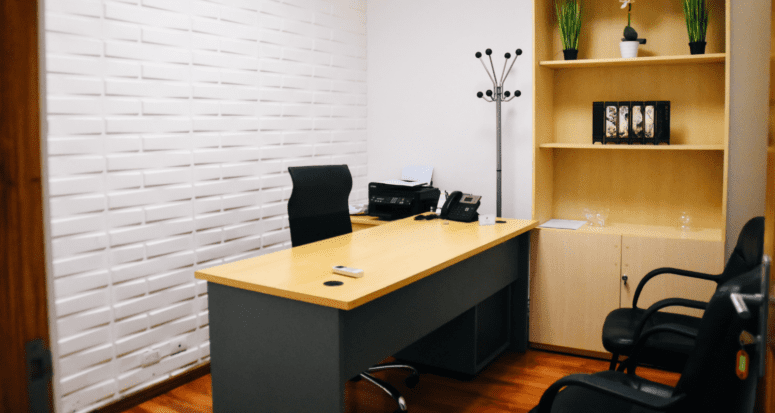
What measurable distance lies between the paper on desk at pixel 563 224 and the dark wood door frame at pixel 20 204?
321 centimetres

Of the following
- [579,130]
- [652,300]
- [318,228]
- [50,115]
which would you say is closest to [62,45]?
[50,115]

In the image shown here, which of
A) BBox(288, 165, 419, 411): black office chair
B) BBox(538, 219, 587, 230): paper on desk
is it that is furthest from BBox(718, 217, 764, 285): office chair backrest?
BBox(288, 165, 419, 411): black office chair

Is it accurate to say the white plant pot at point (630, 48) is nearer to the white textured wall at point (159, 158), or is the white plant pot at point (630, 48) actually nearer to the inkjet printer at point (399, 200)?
the inkjet printer at point (399, 200)

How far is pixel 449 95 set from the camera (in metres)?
4.26

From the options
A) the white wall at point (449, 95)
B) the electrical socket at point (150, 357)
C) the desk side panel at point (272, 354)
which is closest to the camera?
the desk side panel at point (272, 354)

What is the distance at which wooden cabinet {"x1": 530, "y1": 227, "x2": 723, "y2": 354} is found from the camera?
3176 millimetres

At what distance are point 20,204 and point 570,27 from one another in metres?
3.36

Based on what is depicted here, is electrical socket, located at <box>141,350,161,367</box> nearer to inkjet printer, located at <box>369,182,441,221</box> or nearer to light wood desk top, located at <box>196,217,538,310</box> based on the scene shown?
light wood desk top, located at <box>196,217,538,310</box>

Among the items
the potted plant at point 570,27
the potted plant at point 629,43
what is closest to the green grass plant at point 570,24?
the potted plant at point 570,27

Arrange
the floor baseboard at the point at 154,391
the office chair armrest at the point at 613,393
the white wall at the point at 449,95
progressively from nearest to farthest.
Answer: the office chair armrest at the point at 613,393 < the floor baseboard at the point at 154,391 < the white wall at the point at 449,95

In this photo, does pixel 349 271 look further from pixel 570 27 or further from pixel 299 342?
pixel 570 27

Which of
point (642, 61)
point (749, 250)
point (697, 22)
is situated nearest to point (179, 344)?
point (749, 250)

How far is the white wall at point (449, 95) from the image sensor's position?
4.00 meters

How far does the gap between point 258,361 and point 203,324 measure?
1363 millimetres
